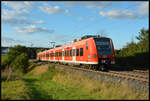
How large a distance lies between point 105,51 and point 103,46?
0.49 m

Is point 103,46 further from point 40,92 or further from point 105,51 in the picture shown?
point 40,92

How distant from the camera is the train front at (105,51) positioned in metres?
15.3

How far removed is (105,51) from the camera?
15.7 meters

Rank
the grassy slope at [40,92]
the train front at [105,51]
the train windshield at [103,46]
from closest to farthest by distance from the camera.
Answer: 1. the grassy slope at [40,92]
2. the train front at [105,51]
3. the train windshield at [103,46]

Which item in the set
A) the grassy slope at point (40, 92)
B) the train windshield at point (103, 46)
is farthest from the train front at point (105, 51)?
the grassy slope at point (40, 92)

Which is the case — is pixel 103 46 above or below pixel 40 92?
above

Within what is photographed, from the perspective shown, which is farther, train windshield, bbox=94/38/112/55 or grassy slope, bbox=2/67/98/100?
train windshield, bbox=94/38/112/55

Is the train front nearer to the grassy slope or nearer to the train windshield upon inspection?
the train windshield

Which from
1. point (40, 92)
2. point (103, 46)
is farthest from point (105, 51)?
point (40, 92)

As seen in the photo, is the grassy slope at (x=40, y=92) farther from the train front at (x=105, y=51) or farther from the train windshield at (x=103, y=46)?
the train windshield at (x=103, y=46)

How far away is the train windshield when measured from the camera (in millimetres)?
15502

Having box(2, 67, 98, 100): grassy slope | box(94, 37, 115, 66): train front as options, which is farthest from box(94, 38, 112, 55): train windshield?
box(2, 67, 98, 100): grassy slope

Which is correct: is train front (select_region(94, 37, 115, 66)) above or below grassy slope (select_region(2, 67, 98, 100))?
above

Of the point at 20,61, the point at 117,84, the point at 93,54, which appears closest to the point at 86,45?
the point at 93,54
